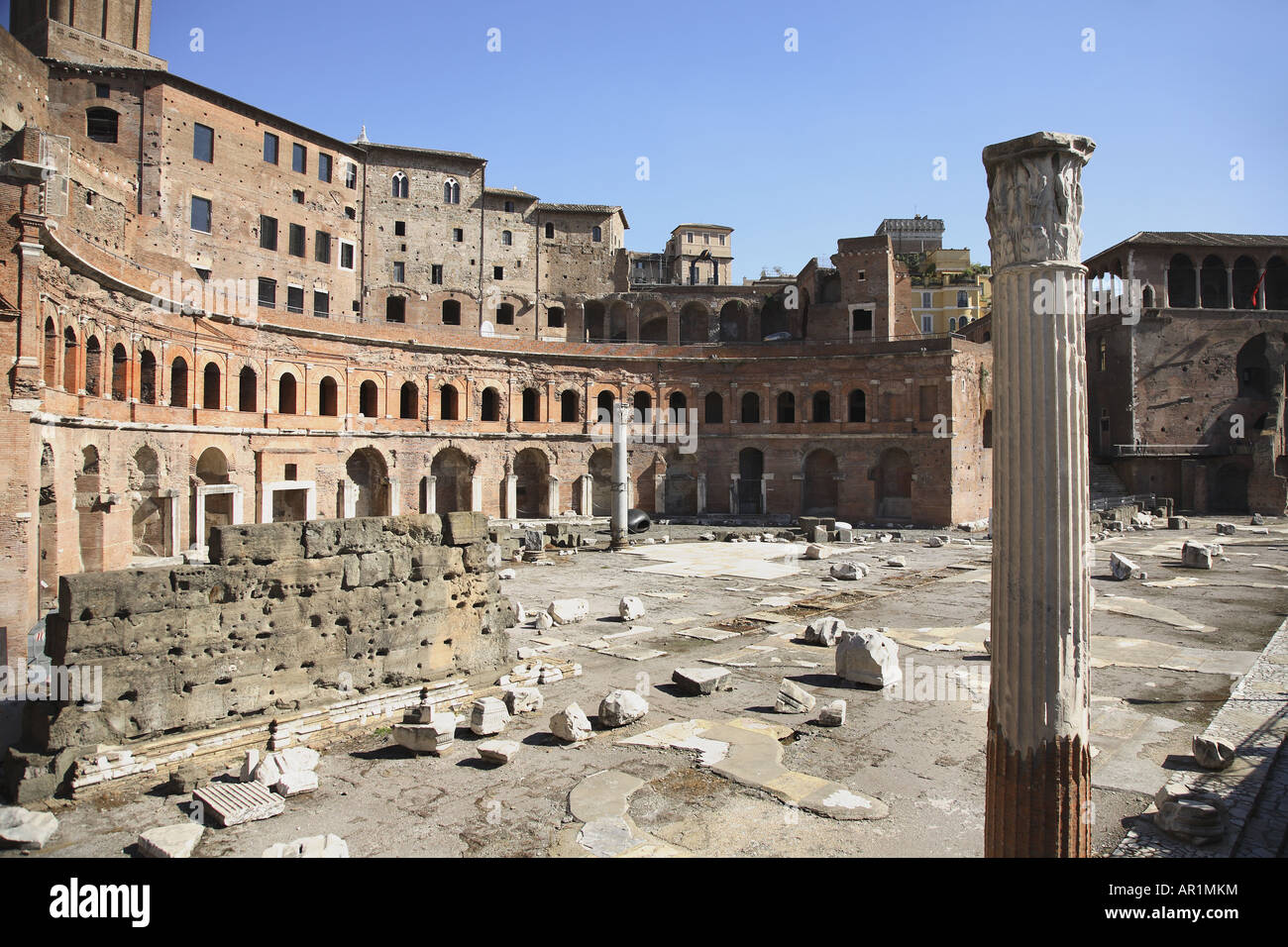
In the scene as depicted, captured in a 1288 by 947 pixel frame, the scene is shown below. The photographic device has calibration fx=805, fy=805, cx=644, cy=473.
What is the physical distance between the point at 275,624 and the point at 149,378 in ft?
57.8

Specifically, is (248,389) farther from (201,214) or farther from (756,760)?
(756,760)

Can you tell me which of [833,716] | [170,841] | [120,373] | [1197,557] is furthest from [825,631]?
[120,373]

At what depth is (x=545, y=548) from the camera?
27641 millimetres

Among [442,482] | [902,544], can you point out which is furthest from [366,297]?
[902,544]

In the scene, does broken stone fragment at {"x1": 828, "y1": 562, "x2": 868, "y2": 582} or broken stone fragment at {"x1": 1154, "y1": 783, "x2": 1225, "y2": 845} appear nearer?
broken stone fragment at {"x1": 1154, "y1": 783, "x2": 1225, "y2": 845}

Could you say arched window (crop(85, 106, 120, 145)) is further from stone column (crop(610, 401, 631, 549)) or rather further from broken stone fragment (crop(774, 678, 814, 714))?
broken stone fragment (crop(774, 678, 814, 714))

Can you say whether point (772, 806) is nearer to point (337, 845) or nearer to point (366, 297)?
point (337, 845)

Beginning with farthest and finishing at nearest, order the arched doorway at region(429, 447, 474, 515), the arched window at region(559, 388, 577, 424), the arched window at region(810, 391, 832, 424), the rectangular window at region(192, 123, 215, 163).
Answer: the arched window at region(810, 391, 832, 424) < the arched window at region(559, 388, 577, 424) < the arched doorway at region(429, 447, 474, 515) < the rectangular window at region(192, 123, 215, 163)

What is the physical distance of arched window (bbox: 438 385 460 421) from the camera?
118ft

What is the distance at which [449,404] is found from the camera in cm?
3628

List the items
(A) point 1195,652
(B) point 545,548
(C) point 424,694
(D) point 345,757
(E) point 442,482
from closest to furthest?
(D) point 345,757 < (C) point 424,694 < (A) point 1195,652 < (B) point 545,548 < (E) point 442,482

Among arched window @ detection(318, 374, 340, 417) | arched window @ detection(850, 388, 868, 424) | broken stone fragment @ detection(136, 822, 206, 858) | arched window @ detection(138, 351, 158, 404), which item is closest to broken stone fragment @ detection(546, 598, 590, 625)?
broken stone fragment @ detection(136, 822, 206, 858)

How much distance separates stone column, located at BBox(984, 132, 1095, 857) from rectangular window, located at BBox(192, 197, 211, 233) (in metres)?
35.0

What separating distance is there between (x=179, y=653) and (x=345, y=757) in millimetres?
2258
